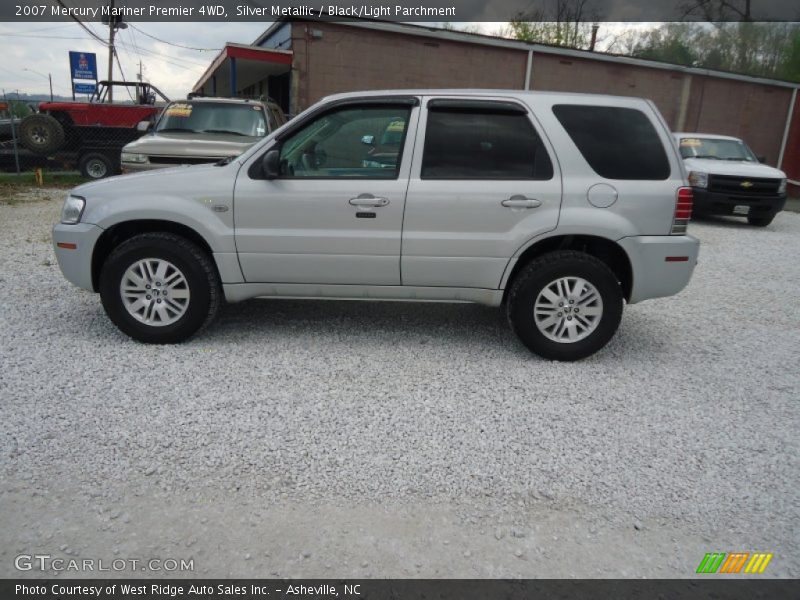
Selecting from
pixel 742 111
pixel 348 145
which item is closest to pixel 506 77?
pixel 742 111

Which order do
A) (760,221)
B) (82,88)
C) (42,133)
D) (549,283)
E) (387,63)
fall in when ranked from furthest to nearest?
(82,88) < (387,63) < (42,133) < (760,221) < (549,283)

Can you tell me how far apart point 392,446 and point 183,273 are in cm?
216

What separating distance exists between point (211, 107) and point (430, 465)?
799 cm

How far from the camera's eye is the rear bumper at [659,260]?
426 centimetres

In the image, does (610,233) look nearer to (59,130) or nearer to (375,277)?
(375,277)

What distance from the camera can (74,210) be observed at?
14.5 feet

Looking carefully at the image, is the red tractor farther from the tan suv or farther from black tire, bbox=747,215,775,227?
black tire, bbox=747,215,775,227

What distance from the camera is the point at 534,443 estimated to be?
3328 mm

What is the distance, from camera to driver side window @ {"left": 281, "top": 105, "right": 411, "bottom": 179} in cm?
436

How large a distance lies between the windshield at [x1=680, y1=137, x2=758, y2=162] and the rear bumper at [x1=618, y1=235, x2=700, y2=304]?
9550mm

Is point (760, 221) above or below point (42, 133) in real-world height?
below

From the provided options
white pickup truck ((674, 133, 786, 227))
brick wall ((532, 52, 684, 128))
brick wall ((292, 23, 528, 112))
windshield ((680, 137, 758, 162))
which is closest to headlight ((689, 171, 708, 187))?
white pickup truck ((674, 133, 786, 227))

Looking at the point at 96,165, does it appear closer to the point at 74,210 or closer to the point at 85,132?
the point at 85,132
